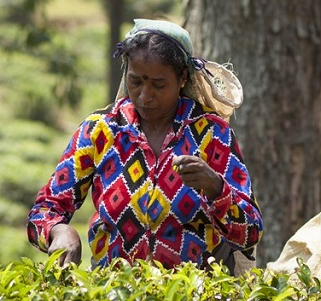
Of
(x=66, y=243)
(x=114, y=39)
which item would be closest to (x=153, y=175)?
(x=66, y=243)

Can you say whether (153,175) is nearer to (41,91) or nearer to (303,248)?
(303,248)

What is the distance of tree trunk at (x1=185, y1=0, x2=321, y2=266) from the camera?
21.2 feet

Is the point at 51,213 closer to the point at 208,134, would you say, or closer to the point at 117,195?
the point at 117,195

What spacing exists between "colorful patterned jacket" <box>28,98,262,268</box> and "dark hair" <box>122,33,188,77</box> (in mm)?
195

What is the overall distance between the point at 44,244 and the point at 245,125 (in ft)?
9.57

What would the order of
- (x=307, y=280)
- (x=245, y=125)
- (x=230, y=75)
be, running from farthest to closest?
1. (x=245, y=125)
2. (x=230, y=75)
3. (x=307, y=280)

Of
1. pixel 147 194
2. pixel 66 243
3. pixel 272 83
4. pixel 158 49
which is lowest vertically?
pixel 66 243

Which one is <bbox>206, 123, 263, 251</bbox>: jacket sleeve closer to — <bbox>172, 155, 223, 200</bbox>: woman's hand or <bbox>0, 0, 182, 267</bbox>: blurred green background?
<bbox>172, 155, 223, 200</bbox>: woman's hand

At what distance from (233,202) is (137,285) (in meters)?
0.67

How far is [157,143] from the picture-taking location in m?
3.90

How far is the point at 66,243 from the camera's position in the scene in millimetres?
3629

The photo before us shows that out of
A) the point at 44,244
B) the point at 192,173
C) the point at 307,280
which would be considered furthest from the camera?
the point at 44,244

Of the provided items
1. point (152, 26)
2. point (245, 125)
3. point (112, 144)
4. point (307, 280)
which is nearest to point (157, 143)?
point (112, 144)

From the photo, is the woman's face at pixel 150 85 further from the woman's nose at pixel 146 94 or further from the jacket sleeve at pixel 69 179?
the jacket sleeve at pixel 69 179
